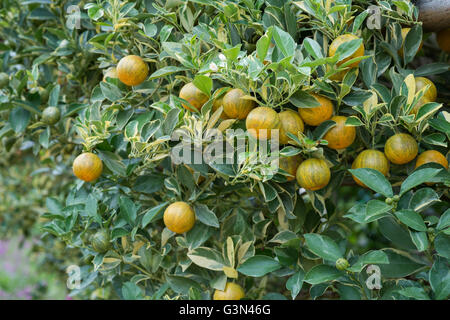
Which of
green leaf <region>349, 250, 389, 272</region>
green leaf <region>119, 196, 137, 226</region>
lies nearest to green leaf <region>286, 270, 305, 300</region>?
green leaf <region>349, 250, 389, 272</region>

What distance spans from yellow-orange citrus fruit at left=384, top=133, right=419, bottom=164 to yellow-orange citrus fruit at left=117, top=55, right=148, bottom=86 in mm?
466

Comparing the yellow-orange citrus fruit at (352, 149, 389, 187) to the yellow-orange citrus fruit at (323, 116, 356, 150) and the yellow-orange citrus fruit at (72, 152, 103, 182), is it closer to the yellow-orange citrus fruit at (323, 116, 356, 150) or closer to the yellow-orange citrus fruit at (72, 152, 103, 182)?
the yellow-orange citrus fruit at (323, 116, 356, 150)

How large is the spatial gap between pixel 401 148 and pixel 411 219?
128 mm

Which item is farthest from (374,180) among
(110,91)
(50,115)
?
A: (50,115)

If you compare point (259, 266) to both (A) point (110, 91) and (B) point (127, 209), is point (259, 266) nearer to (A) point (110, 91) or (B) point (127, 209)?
(B) point (127, 209)

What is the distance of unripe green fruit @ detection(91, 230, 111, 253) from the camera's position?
903 millimetres

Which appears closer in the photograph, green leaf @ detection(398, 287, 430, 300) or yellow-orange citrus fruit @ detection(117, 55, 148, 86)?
green leaf @ detection(398, 287, 430, 300)

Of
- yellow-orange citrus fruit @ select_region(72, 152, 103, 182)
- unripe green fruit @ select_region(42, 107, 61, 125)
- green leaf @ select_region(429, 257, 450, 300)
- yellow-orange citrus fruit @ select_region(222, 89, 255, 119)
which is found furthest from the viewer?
unripe green fruit @ select_region(42, 107, 61, 125)

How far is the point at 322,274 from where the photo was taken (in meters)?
0.71

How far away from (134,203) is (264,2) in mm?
486

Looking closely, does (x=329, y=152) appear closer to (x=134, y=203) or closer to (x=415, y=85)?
(x=415, y=85)

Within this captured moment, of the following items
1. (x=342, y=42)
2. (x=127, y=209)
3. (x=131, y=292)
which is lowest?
(x=131, y=292)

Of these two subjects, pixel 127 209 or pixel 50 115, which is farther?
pixel 50 115
